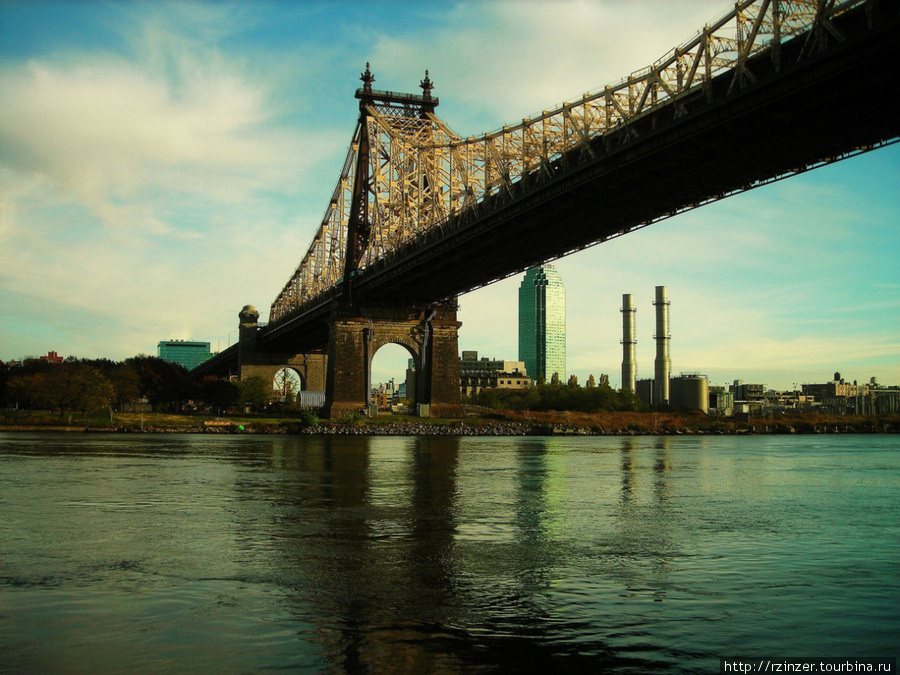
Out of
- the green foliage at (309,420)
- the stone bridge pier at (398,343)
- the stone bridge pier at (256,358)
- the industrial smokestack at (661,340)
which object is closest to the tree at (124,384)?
the stone bridge pier at (398,343)

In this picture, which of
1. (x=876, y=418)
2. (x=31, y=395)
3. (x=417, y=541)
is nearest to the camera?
(x=417, y=541)

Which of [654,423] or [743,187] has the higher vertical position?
[743,187]

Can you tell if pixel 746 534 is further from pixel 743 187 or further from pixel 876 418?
pixel 876 418

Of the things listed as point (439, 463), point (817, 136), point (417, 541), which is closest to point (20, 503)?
point (417, 541)

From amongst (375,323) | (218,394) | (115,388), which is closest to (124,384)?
(115,388)

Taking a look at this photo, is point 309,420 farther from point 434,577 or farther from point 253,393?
point 434,577

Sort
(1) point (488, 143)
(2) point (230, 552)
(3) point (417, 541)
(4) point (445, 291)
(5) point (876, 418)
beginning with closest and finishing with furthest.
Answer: (2) point (230, 552)
(3) point (417, 541)
(1) point (488, 143)
(4) point (445, 291)
(5) point (876, 418)
